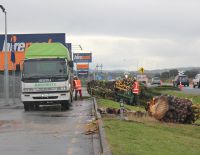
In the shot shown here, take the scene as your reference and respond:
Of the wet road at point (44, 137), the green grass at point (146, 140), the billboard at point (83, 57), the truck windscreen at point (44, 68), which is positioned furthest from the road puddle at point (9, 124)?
the billboard at point (83, 57)

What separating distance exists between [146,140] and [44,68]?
41.8 feet

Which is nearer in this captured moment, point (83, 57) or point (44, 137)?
point (44, 137)

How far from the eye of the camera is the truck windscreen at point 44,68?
2505cm

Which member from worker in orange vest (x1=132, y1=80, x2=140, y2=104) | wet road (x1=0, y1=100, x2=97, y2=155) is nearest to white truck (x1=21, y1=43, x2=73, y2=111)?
wet road (x1=0, y1=100, x2=97, y2=155)

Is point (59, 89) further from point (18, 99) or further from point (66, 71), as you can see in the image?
point (18, 99)

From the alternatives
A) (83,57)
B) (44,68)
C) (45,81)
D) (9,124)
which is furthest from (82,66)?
(9,124)

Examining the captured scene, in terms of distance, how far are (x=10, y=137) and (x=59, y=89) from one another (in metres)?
10.6

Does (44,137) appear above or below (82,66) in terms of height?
below

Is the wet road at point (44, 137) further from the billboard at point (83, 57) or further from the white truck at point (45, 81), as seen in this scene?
the billboard at point (83, 57)

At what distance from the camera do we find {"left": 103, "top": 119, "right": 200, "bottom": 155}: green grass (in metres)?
11.4

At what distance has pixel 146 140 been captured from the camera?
43.8ft

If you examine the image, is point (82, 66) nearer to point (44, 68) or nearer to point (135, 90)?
point (135, 90)

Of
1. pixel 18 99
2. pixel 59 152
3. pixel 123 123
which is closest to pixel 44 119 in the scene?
pixel 123 123

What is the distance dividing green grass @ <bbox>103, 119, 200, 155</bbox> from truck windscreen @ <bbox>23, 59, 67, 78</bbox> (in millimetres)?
8165
